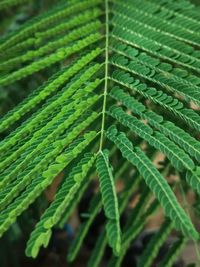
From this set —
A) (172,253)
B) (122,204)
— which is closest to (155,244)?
(172,253)

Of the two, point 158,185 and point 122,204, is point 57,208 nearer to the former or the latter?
point 158,185

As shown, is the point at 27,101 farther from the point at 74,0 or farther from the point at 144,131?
the point at 74,0

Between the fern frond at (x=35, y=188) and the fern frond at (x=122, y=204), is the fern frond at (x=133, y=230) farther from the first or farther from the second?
the fern frond at (x=35, y=188)

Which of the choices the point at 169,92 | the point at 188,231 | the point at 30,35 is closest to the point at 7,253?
the point at 30,35

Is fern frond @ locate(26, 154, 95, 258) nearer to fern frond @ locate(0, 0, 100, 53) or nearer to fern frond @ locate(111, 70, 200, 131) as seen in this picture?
fern frond @ locate(111, 70, 200, 131)

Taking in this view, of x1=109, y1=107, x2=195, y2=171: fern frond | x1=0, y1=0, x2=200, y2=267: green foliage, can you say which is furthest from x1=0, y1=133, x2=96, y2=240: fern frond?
x1=109, y1=107, x2=195, y2=171: fern frond

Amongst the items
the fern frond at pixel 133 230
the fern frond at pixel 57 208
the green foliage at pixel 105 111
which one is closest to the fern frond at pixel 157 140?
the green foliage at pixel 105 111

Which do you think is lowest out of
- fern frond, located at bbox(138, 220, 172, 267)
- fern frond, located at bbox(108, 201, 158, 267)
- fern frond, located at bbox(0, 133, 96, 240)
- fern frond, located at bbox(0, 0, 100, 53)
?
fern frond, located at bbox(138, 220, 172, 267)

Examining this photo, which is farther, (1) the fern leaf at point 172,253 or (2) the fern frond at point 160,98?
(1) the fern leaf at point 172,253
